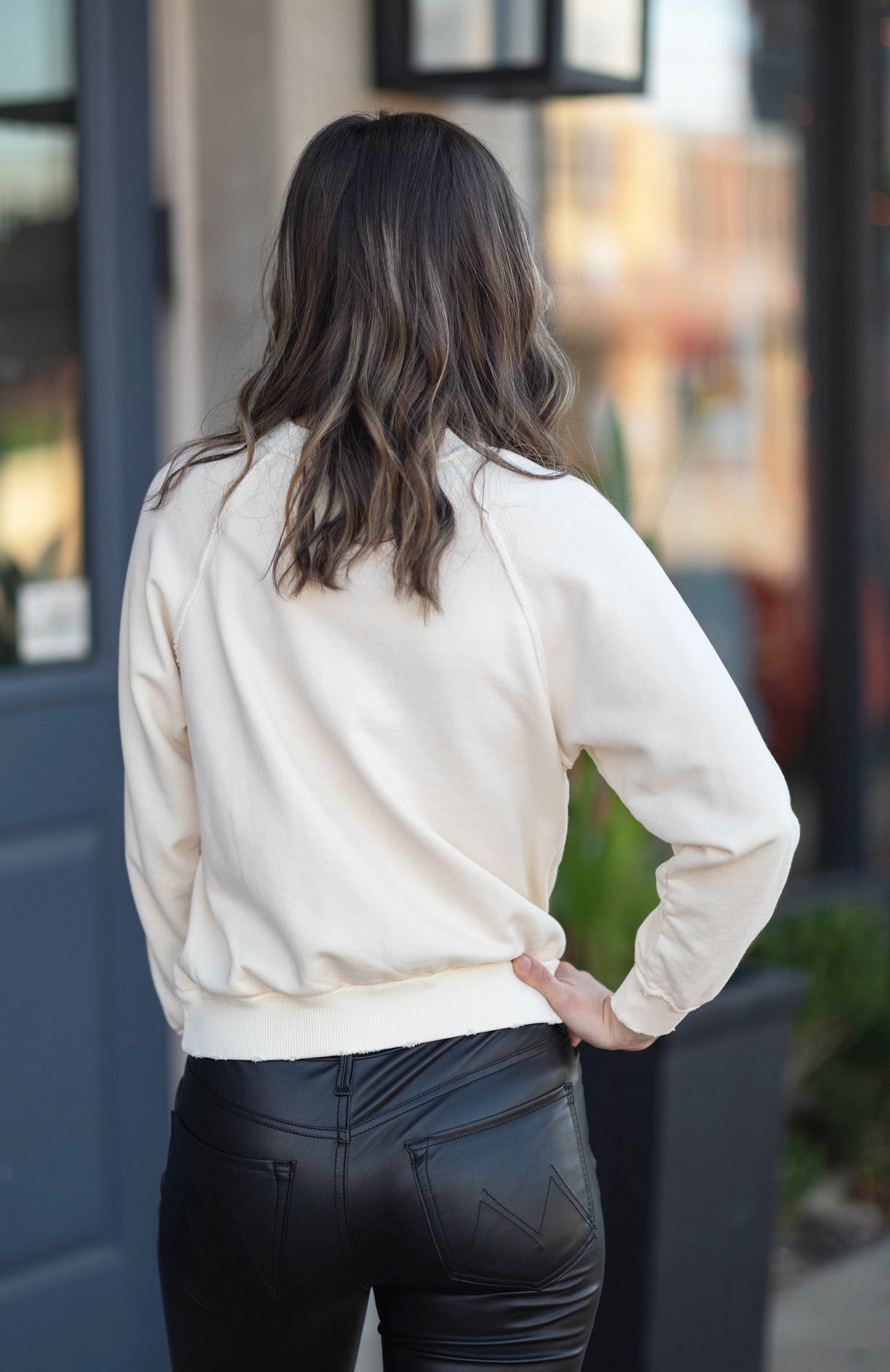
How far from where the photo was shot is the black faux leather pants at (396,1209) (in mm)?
1343

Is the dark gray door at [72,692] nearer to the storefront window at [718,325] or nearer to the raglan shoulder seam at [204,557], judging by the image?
the raglan shoulder seam at [204,557]

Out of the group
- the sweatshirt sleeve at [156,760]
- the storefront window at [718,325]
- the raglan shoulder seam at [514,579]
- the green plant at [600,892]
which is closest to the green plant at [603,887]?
the green plant at [600,892]

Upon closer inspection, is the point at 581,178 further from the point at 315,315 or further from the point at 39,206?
the point at 315,315

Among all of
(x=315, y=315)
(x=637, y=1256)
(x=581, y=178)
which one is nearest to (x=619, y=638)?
(x=315, y=315)

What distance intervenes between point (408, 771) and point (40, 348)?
5.28ft

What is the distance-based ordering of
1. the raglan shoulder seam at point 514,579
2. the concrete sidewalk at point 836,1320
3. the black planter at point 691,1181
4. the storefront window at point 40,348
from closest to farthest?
1. the raglan shoulder seam at point 514,579
2. the black planter at point 691,1181
3. the storefront window at point 40,348
4. the concrete sidewalk at point 836,1320

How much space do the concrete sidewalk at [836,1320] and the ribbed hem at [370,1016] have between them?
1963 mm

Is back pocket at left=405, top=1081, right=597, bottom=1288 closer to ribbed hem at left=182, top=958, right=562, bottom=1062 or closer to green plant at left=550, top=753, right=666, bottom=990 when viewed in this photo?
ribbed hem at left=182, top=958, right=562, bottom=1062

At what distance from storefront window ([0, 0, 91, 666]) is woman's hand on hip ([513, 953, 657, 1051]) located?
1.51m

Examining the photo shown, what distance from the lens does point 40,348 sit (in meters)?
2.68

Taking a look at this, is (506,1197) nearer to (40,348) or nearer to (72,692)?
(72,692)

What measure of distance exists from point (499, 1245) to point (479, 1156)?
3.1 inches

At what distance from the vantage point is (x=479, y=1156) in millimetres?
1353

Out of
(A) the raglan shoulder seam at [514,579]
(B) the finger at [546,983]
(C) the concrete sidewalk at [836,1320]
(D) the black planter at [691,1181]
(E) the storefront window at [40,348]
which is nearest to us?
(A) the raglan shoulder seam at [514,579]
